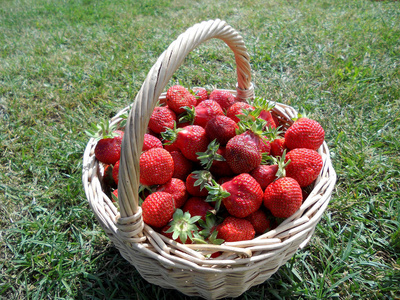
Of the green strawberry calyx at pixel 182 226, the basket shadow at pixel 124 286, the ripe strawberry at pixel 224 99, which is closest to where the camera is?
the green strawberry calyx at pixel 182 226

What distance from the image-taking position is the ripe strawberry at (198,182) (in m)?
1.20

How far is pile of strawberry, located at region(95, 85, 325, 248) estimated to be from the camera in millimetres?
1105

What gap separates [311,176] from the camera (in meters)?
1.24

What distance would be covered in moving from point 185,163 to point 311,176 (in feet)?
1.94

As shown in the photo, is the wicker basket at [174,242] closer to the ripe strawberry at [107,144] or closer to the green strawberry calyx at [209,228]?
the green strawberry calyx at [209,228]

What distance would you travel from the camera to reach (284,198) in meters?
1.09

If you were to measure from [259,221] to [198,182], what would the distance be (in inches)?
12.1

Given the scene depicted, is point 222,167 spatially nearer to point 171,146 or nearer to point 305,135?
point 171,146

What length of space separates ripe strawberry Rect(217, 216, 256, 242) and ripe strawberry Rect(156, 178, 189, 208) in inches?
8.8

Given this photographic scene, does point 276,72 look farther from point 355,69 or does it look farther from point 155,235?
point 155,235

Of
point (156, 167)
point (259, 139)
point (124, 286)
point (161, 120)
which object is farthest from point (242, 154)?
point (124, 286)

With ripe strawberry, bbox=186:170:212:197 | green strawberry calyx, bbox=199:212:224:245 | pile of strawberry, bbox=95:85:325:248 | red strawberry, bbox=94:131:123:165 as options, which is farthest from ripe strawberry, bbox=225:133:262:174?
red strawberry, bbox=94:131:123:165

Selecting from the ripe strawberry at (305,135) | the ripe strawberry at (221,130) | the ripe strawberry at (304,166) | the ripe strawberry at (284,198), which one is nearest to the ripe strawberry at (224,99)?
the ripe strawberry at (221,130)

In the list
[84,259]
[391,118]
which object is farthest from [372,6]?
[84,259]
